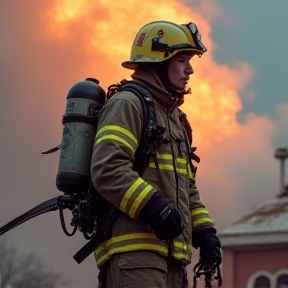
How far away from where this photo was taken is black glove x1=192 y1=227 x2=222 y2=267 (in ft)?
17.9

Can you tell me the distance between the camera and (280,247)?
2456cm

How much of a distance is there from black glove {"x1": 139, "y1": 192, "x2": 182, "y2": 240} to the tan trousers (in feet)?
0.45

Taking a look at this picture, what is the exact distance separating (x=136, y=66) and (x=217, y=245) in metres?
0.98

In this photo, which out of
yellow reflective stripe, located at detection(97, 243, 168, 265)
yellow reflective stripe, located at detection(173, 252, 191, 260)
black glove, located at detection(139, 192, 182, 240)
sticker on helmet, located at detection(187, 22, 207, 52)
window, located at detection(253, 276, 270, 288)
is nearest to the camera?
black glove, located at detection(139, 192, 182, 240)

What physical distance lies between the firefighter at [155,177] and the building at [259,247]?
18664 millimetres

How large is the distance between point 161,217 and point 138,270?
0.91 ft

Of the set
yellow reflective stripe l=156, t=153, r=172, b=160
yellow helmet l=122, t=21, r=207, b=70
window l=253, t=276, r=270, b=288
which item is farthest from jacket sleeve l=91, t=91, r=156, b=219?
window l=253, t=276, r=270, b=288

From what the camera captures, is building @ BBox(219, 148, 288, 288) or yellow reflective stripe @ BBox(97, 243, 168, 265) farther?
building @ BBox(219, 148, 288, 288)

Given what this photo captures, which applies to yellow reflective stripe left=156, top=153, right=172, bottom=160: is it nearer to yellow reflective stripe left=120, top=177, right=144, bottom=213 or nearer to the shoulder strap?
the shoulder strap

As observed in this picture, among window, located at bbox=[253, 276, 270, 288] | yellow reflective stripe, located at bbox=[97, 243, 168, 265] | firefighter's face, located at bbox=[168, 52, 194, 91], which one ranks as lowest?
yellow reflective stripe, located at bbox=[97, 243, 168, 265]

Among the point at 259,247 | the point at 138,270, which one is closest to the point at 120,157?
the point at 138,270

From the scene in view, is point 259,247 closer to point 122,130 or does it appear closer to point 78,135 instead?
point 78,135

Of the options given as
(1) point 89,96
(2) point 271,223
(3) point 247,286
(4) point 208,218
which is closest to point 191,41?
(1) point 89,96

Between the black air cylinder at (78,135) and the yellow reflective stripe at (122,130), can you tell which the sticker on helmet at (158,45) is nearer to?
the black air cylinder at (78,135)
